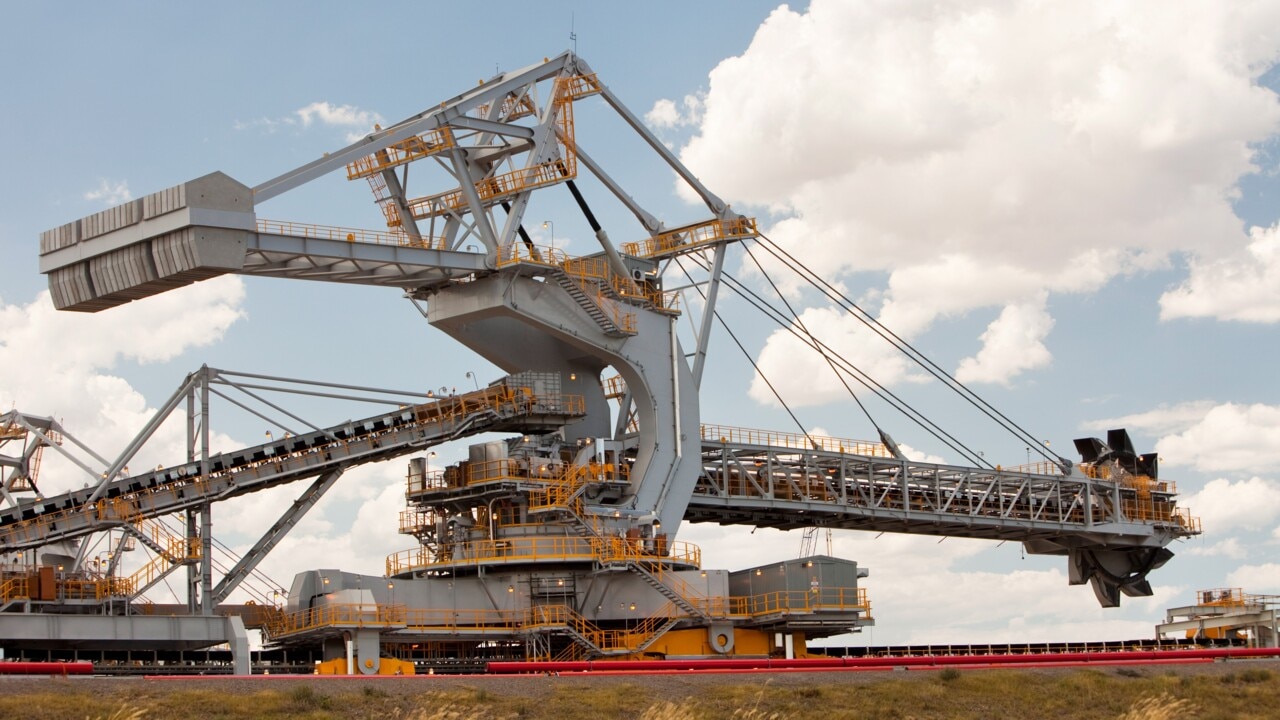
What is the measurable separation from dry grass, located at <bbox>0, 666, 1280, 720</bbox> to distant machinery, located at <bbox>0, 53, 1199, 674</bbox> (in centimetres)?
1347

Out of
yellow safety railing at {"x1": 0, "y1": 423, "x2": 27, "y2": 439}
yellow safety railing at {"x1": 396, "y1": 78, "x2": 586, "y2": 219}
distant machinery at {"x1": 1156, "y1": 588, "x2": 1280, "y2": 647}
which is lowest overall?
distant machinery at {"x1": 1156, "y1": 588, "x2": 1280, "y2": 647}

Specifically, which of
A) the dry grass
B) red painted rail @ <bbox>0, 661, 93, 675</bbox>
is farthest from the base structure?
red painted rail @ <bbox>0, 661, 93, 675</bbox>

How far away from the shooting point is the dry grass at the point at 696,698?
27.9m

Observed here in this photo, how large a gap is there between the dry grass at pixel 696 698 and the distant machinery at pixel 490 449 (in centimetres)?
1347

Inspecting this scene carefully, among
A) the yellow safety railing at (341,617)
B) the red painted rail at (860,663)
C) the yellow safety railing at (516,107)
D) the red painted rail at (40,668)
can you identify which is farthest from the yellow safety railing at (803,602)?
the red painted rail at (40,668)

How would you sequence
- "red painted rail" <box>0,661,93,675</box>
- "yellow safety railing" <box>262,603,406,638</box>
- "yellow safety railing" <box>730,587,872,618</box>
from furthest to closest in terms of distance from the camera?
1. "yellow safety railing" <box>730,587,872,618</box>
2. "yellow safety railing" <box>262,603,406,638</box>
3. "red painted rail" <box>0,661,93,675</box>

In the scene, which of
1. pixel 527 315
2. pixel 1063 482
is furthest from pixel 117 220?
pixel 1063 482

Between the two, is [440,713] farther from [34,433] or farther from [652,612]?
[34,433]

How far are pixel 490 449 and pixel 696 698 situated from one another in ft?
69.4

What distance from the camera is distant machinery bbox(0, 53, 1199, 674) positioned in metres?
45.2

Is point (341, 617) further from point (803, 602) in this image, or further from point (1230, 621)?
point (1230, 621)

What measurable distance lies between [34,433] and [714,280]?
2534cm

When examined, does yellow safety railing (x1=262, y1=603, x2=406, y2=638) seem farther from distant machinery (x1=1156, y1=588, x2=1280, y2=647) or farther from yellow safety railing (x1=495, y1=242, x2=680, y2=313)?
distant machinery (x1=1156, y1=588, x2=1280, y2=647)

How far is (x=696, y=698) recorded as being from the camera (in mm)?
31859
